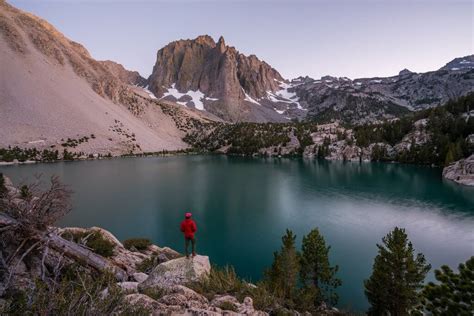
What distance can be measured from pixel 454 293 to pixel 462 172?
75.1 meters

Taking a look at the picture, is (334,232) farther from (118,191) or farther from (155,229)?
(118,191)

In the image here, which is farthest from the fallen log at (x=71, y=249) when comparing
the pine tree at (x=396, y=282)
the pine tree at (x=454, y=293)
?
the pine tree at (x=396, y=282)

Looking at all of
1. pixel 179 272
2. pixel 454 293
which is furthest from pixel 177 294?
pixel 454 293

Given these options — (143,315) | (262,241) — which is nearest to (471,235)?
(262,241)

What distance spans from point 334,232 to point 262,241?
1099 cm

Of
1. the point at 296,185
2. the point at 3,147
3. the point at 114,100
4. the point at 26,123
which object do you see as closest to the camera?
the point at 296,185

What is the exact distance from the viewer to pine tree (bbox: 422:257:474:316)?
46.8 feet

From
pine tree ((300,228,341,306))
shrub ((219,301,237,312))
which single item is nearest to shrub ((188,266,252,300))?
shrub ((219,301,237,312))

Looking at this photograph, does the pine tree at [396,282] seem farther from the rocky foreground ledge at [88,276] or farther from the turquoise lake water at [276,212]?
the rocky foreground ledge at [88,276]

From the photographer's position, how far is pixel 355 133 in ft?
482

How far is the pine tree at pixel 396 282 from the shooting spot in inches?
761

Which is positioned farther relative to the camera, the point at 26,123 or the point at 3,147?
the point at 26,123

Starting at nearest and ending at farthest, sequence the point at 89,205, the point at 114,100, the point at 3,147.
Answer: the point at 89,205, the point at 3,147, the point at 114,100

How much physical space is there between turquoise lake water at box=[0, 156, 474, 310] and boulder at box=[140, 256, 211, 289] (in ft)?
47.8
